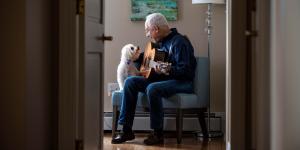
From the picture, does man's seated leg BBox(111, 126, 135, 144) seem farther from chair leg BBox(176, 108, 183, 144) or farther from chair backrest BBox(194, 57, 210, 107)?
chair backrest BBox(194, 57, 210, 107)

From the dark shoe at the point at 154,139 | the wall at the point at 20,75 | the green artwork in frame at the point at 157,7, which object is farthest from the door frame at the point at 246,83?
the green artwork in frame at the point at 157,7

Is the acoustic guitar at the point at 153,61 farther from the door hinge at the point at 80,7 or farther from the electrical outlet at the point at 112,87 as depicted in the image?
the door hinge at the point at 80,7

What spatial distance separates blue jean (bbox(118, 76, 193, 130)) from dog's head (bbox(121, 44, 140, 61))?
31 centimetres

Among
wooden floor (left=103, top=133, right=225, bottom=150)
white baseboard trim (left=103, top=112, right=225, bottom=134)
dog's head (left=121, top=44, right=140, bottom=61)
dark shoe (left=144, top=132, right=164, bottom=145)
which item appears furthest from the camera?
white baseboard trim (left=103, top=112, right=225, bottom=134)

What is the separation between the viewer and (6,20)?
9.90 feet

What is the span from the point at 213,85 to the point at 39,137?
3.12 m

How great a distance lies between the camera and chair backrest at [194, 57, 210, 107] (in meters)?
5.51

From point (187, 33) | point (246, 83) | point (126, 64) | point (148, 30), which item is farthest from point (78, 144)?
point (187, 33)

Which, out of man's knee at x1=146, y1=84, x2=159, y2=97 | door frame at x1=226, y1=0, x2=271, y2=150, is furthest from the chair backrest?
door frame at x1=226, y1=0, x2=271, y2=150

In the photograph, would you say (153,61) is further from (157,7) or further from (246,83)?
(246,83)

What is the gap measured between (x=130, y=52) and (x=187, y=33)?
30.4 inches

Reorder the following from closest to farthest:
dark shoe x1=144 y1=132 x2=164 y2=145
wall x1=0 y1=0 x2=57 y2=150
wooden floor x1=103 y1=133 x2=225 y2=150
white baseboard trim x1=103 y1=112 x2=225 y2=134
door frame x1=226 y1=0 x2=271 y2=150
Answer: wall x1=0 y1=0 x2=57 y2=150, door frame x1=226 y1=0 x2=271 y2=150, wooden floor x1=103 y1=133 x2=225 y2=150, dark shoe x1=144 y1=132 x2=164 y2=145, white baseboard trim x1=103 y1=112 x2=225 y2=134

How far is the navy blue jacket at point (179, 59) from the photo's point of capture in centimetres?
534

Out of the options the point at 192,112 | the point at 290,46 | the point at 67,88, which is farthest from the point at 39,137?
the point at 192,112
